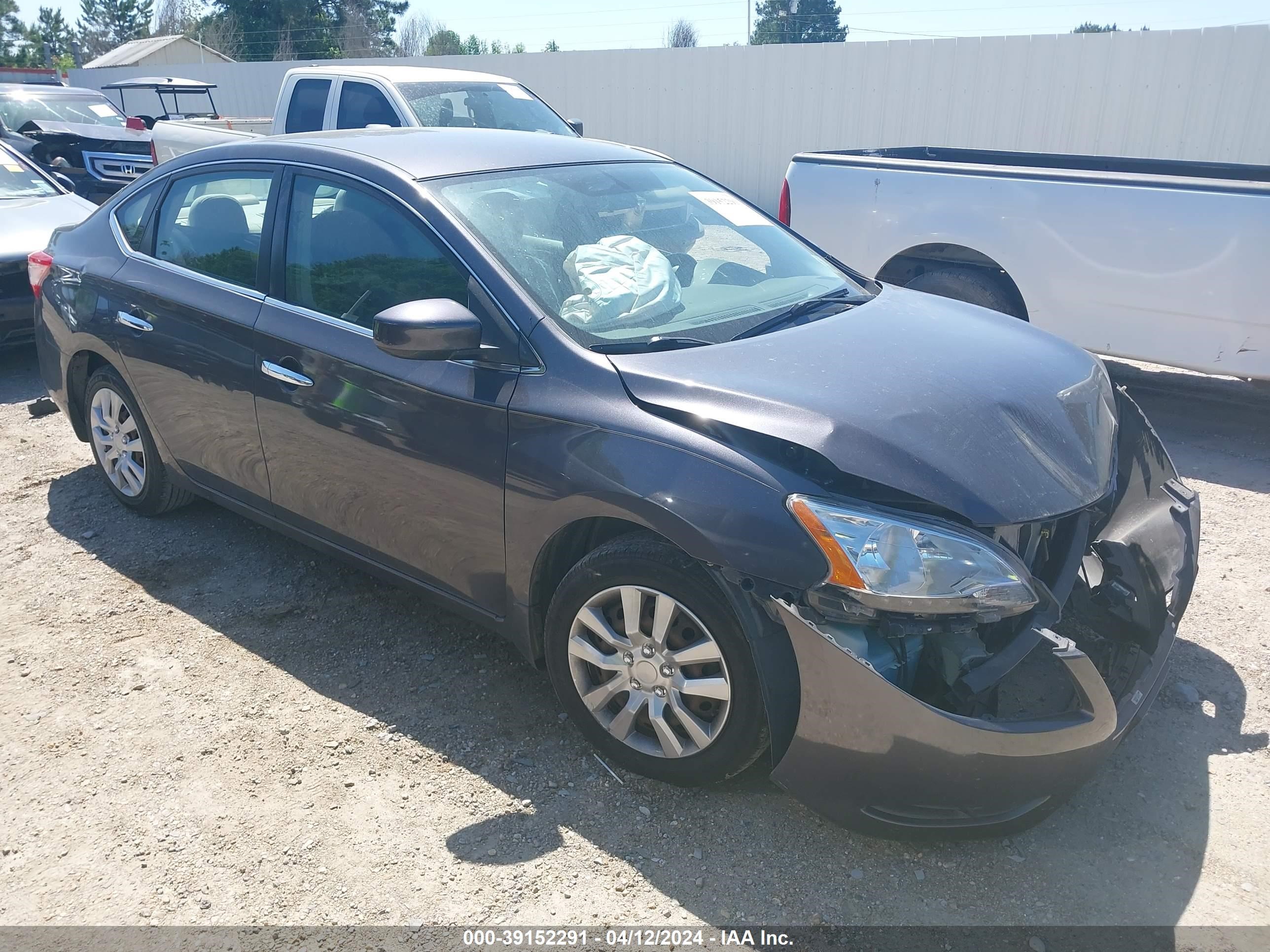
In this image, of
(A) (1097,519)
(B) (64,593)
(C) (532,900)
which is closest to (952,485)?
(A) (1097,519)

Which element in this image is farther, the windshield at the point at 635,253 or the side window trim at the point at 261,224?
the side window trim at the point at 261,224

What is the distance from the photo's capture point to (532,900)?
257 centimetres

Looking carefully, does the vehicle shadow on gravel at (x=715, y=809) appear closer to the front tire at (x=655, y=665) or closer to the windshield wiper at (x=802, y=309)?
the front tire at (x=655, y=665)

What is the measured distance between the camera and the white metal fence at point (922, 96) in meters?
11.5

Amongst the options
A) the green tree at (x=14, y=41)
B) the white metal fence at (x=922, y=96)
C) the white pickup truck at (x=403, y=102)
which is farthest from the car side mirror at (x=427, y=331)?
the green tree at (x=14, y=41)

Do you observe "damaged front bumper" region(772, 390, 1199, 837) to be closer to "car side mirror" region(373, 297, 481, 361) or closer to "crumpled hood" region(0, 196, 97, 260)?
"car side mirror" region(373, 297, 481, 361)

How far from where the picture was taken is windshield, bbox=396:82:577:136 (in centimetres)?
861

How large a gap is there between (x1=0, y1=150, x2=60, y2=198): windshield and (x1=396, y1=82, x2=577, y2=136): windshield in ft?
9.86

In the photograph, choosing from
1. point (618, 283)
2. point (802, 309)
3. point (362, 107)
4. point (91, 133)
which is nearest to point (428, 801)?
point (618, 283)

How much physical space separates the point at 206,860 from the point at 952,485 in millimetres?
2243

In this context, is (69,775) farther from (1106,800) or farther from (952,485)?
(1106,800)

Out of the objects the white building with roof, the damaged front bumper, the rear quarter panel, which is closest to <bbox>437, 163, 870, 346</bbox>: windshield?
the damaged front bumper

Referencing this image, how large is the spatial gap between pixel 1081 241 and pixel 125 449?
542 cm

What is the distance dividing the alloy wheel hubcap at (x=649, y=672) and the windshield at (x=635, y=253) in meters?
0.82
